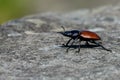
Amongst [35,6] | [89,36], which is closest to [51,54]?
[89,36]

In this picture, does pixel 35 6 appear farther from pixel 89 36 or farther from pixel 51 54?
pixel 51 54

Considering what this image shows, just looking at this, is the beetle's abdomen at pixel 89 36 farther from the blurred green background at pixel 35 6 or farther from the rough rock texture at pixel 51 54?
the blurred green background at pixel 35 6

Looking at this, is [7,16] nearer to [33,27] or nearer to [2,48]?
[33,27]

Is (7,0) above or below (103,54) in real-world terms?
above

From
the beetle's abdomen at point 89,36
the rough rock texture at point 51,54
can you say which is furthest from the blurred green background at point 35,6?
the beetle's abdomen at point 89,36

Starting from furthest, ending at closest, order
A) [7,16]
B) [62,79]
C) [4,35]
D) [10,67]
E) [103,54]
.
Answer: [7,16], [4,35], [103,54], [10,67], [62,79]

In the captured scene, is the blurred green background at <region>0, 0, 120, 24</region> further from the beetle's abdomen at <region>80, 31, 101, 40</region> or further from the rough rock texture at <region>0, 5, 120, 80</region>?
the beetle's abdomen at <region>80, 31, 101, 40</region>

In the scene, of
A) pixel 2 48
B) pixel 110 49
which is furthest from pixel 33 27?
pixel 110 49
